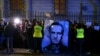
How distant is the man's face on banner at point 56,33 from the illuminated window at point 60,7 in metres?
8.18

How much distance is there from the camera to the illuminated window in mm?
26656

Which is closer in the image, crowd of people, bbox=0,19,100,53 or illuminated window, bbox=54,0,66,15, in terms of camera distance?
crowd of people, bbox=0,19,100,53

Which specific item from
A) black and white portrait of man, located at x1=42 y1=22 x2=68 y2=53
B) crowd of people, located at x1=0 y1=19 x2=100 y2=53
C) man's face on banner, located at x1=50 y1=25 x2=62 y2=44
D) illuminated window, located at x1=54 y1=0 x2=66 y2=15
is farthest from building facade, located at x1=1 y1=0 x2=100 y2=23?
man's face on banner, located at x1=50 y1=25 x2=62 y2=44

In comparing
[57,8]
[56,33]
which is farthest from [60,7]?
[56,33]

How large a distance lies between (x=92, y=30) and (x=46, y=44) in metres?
2.53

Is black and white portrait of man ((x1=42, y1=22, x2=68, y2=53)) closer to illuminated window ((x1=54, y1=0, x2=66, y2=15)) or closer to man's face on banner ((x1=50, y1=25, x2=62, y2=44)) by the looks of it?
man's face on banner ((x1=50, y1=25, x2=62, y2=44))

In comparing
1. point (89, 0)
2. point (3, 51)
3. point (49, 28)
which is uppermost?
point (89, 0)

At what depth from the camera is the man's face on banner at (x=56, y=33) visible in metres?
18.5

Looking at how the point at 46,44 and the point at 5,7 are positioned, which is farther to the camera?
the point at 5,7

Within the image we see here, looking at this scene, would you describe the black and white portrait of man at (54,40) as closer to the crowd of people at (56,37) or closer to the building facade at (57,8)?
the crowd of people at (56,37)

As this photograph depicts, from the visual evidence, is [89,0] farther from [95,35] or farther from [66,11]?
[95,35]

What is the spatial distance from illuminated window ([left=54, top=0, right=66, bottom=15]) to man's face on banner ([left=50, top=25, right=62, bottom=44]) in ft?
26.8

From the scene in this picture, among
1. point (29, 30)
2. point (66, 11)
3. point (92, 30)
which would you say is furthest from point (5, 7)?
point (92, 30)

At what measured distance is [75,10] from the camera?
26.3 meters
